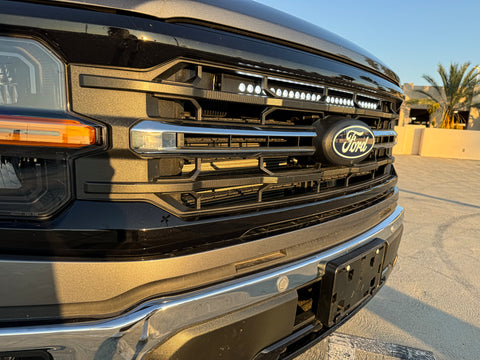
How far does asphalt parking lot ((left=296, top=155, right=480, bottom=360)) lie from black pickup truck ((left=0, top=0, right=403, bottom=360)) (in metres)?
1.02

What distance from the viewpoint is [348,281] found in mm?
1420

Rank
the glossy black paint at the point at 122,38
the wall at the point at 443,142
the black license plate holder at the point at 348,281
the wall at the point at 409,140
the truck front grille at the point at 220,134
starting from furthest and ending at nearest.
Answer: the wall at the point at 409,140
the wall at the point at 443,142
the black license plate holder at the point at 348,281
the truck front grille at the point at 220,134
the glossy black paint at the point at 122,38

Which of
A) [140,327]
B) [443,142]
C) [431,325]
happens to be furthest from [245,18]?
[443,142]

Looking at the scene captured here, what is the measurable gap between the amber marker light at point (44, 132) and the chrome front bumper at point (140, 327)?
0.50m

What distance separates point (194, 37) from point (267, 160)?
0.65 metres

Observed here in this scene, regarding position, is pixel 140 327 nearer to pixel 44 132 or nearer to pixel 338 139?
pixel 44 132

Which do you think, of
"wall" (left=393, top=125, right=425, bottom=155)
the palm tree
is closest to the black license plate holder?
"wall" (left=393, top=125, right=425, bottom=155)

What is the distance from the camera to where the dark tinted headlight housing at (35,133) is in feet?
2.64

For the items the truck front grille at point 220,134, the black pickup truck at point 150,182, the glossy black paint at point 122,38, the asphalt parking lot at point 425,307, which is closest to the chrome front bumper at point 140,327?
the black pickup truck at point 150,182

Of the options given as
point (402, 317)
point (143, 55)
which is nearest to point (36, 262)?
point (143, 55)

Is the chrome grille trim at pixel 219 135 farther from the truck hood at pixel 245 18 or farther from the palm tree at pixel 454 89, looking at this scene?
the palm tree at pixel 454 89

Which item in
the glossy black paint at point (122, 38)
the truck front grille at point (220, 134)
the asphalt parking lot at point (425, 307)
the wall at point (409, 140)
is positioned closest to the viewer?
the glossy black paint at point (122, 38)

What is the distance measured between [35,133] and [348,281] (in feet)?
4.45

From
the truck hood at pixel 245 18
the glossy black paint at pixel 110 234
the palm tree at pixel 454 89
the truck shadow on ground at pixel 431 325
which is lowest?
the truck shadow on ground at pixel 431 325
